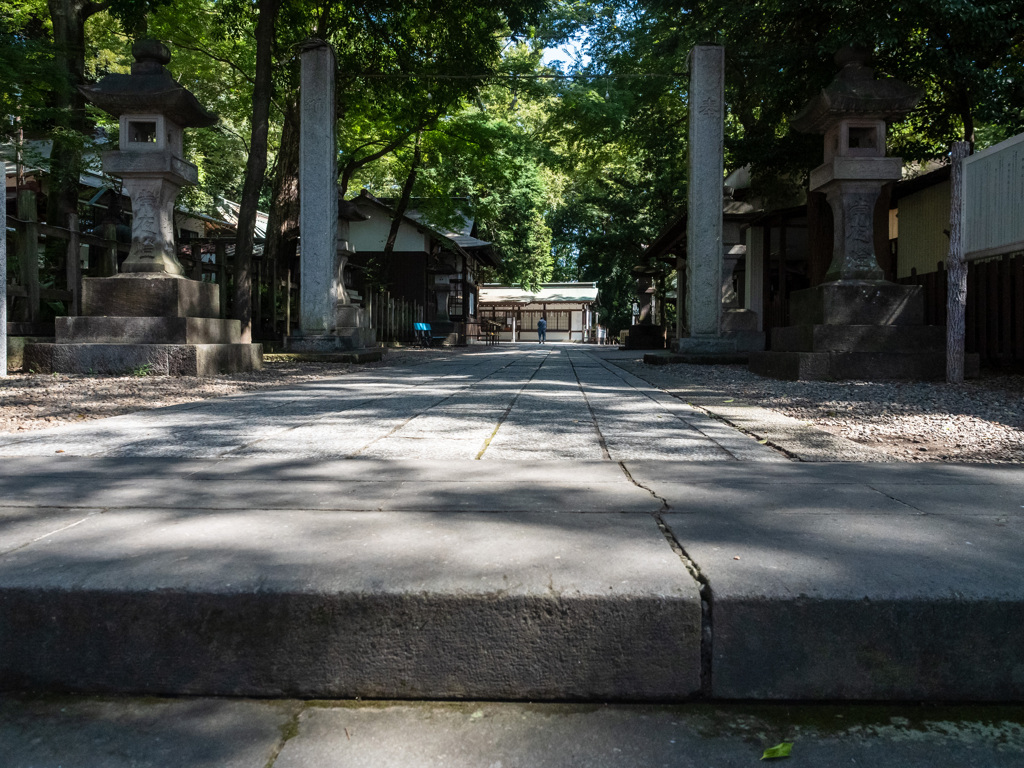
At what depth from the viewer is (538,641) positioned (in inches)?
54.5

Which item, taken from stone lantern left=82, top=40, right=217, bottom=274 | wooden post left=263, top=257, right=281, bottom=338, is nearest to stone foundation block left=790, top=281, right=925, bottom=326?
stone lantern left=82, top=40, right=217, bottom=274

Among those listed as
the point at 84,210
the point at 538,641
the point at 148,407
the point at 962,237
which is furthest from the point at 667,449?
the point at 84,210

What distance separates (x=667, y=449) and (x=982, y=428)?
2.19m

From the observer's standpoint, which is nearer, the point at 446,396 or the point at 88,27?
the point at 446,396

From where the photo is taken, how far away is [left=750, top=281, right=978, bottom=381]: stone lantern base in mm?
6918

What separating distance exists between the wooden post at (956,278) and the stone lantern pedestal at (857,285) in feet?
0.81

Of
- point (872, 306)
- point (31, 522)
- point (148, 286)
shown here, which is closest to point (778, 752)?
point (31, 522)

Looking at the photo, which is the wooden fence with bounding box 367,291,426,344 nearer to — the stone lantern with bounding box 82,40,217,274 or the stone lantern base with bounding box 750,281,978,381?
the stone lantern with bounding box 82,40,217,274

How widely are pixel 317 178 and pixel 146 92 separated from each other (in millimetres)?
3388

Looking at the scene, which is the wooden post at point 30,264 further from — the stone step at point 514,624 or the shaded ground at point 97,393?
the stone step at point 514,624

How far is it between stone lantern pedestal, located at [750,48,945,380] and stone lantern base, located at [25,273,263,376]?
6.35 m

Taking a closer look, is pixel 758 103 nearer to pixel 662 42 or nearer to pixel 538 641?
pixel 662 42

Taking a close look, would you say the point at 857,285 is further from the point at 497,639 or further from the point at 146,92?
the point at 146,92

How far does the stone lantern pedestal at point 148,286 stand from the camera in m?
7.22
